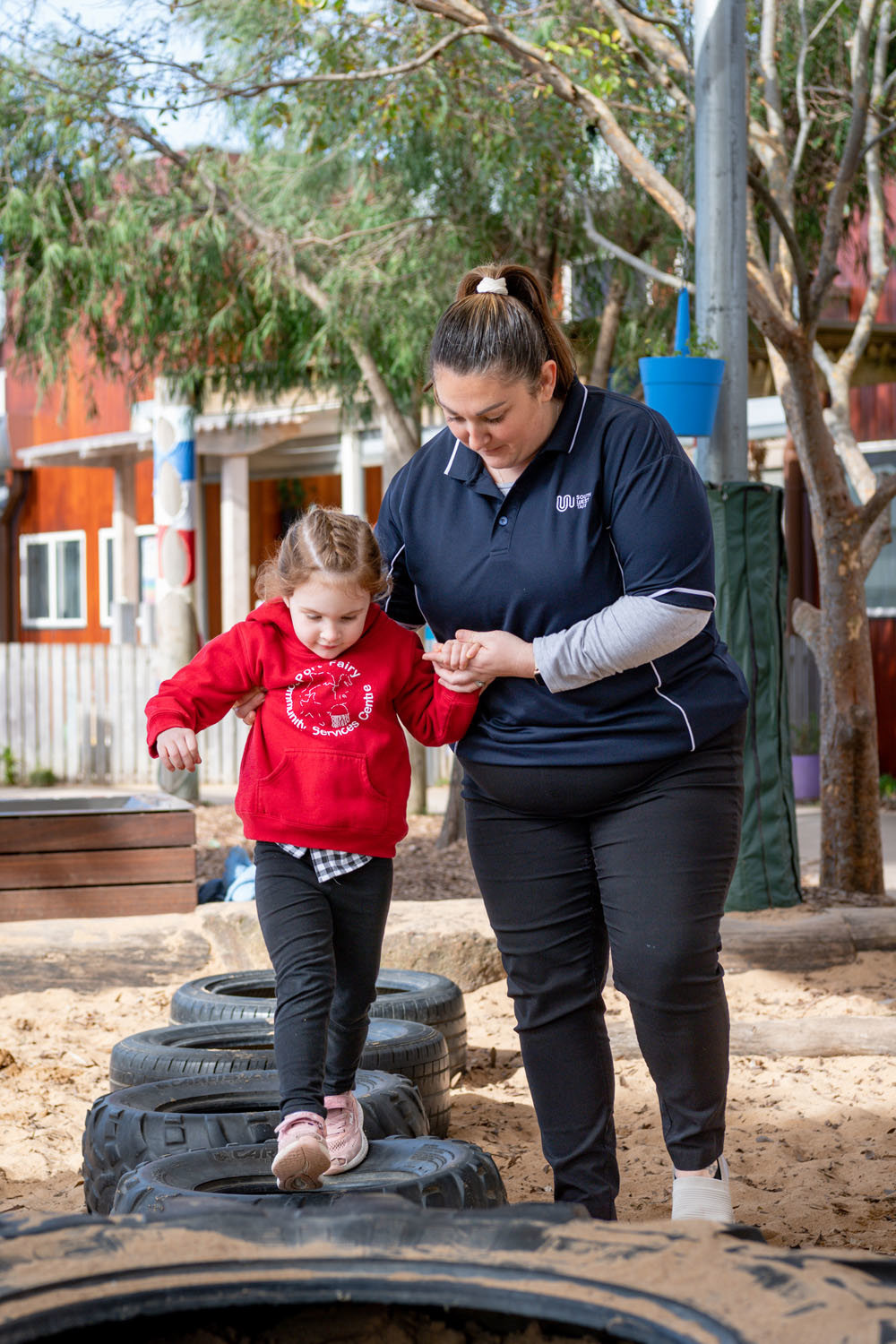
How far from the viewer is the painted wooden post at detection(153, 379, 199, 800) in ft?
37.0

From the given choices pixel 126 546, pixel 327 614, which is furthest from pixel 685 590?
pixel 126 546

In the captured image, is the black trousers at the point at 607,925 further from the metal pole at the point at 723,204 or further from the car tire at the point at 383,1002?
the metal pole at the point at 723,204

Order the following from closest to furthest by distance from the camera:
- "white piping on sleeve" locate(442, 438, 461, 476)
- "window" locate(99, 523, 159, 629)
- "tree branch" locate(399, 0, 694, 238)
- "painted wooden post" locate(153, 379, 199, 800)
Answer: "white piping on sleeve" locate(442, 438, 461, 476)
"tree branch" locate(399, 0, 694, 238)
"painted wooden post" locate(153, 379, 199, 800)
"window" locate(99, 523, 159, 629)

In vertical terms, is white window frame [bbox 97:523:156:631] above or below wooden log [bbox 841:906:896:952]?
above

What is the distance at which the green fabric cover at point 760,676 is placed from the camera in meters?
5.88

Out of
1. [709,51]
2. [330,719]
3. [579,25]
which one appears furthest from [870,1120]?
[579,25]

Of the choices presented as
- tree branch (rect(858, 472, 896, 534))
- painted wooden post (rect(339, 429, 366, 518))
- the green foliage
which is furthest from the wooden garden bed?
painted wooden post (rect(339, 429, 366, 518))

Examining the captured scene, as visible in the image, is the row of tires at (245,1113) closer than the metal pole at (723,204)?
Yes

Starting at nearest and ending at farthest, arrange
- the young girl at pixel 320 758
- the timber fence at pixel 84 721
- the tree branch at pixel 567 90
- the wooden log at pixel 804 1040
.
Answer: the young girl at pixel 320 758, the wooden log at pixel 804 1040, the tree branch at pixel 567 90, the timber fence at pixel 84 721

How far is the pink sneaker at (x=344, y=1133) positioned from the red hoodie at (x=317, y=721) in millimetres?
506

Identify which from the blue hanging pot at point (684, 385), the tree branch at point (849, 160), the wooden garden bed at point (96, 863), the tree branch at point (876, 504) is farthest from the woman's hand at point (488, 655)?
the tree branch at point (876, 504)

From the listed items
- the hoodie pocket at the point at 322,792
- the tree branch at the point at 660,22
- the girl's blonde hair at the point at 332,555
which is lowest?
the hoodie pocket at the point at 322,792

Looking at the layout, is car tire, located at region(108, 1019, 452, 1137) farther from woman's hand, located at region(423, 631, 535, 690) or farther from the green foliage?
the green foliage

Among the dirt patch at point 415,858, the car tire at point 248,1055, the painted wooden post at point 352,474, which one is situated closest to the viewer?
the car tire at point 248,1055
